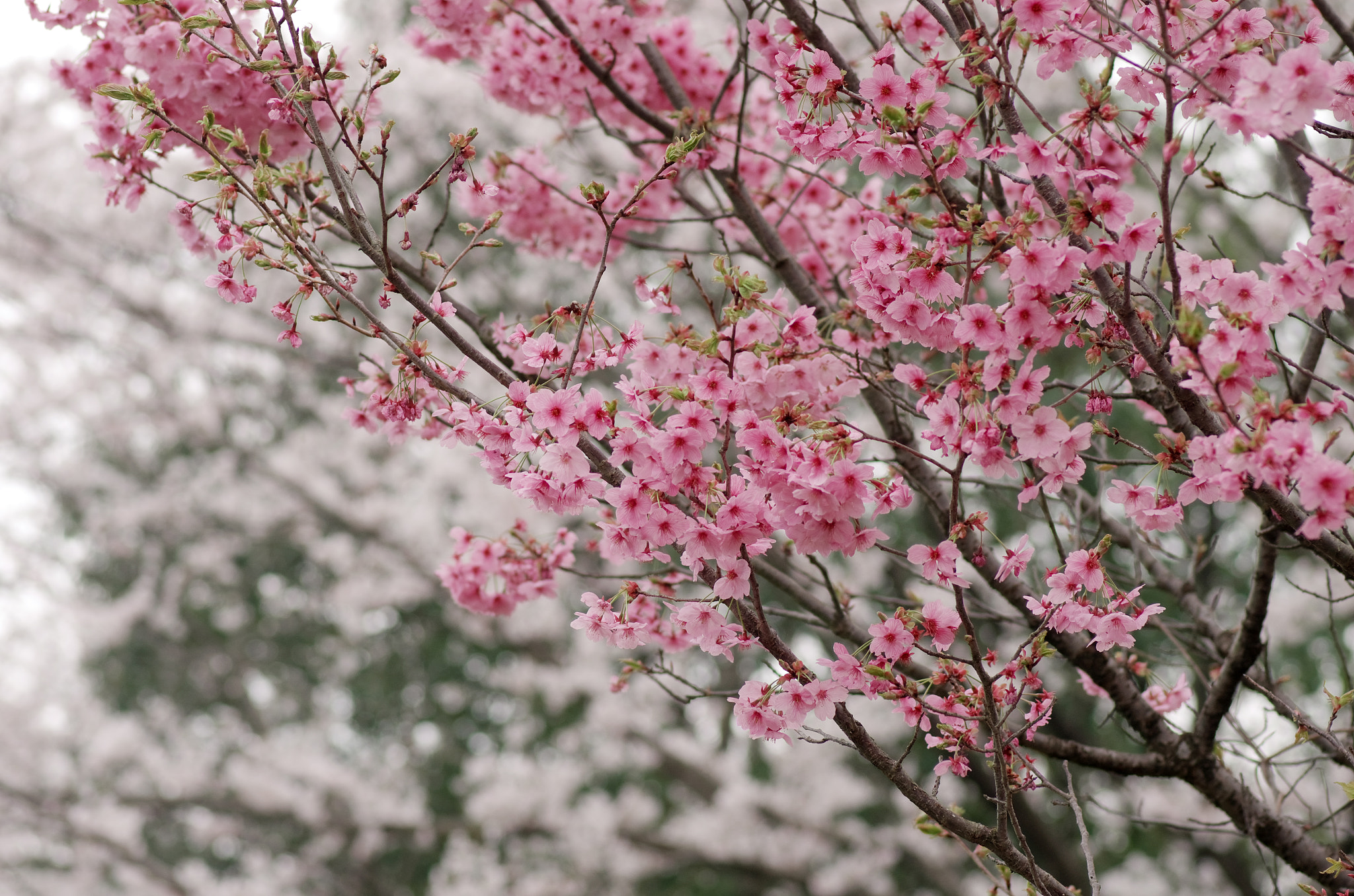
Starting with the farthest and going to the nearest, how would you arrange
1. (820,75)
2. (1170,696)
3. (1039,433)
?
→ (1170,696), (820,75), (1039,433)

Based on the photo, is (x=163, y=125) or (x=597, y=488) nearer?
(x=597, y=488)

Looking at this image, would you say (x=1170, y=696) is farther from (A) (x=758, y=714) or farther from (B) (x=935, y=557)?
(A) (x=758, y=714)

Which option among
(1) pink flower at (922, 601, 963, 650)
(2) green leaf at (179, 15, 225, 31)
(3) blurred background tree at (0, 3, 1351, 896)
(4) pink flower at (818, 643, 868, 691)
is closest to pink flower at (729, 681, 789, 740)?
(4) pink flower at (818, 643, 868, 691)

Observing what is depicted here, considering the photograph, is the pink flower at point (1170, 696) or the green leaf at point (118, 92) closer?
the green leaf at point (118, 92)

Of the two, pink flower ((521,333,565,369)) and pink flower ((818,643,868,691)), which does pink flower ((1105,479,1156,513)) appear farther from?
pink flower ((521,333,565,369))

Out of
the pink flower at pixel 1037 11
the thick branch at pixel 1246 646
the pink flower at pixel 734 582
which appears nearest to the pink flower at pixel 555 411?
the pink flower at pixel 734 582

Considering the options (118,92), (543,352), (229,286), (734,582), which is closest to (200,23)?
(118,92)

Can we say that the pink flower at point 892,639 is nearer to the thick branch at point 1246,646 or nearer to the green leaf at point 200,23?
the thick branch at point 1246,646

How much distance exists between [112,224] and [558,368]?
8924 millimetres

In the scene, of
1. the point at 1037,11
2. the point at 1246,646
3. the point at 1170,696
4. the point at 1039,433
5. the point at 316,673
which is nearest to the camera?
the point at 1039,433

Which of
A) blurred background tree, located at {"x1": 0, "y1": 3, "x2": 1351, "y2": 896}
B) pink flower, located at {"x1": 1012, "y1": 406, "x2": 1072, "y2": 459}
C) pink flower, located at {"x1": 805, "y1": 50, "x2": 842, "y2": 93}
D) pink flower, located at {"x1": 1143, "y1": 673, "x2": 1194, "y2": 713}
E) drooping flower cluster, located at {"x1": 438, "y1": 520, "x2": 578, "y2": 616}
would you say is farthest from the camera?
blurred background tree, located at {"x1": 0, "y1": 3, "x2": 1351, "y2": 896}

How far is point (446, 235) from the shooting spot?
8.48 metres

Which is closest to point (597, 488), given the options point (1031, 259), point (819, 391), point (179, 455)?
point (819, 391)

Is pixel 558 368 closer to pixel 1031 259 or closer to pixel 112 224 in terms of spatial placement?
pixel 1031 259
